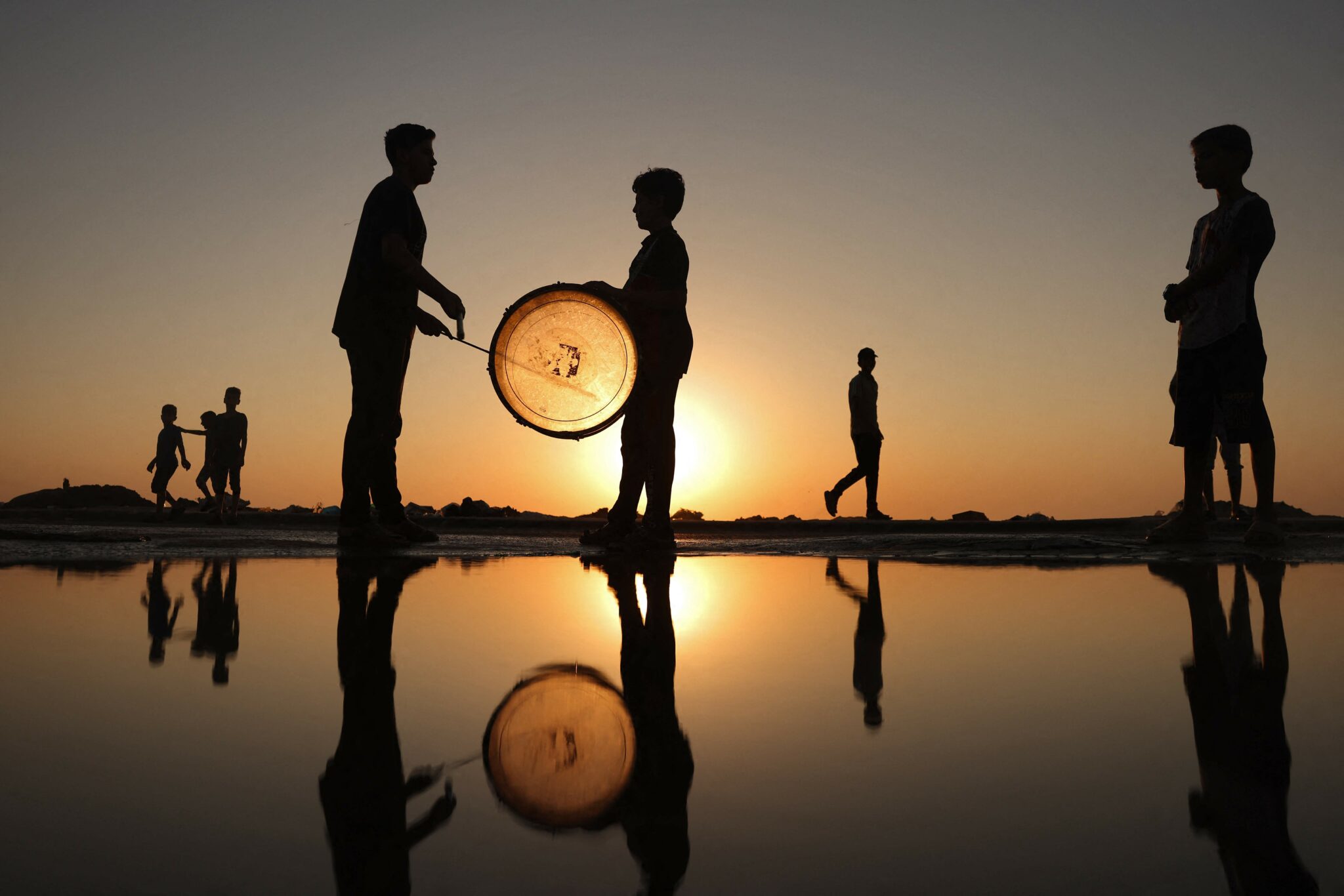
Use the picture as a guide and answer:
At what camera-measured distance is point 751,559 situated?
5.47 meters

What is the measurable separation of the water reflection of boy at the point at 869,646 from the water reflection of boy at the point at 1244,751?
471 millimetres

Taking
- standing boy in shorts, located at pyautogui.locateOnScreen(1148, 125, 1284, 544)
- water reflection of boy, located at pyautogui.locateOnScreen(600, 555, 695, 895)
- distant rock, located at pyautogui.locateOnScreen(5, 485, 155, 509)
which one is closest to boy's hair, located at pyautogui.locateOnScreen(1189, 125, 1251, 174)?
standing boy in shorts, located at pyautogui.locateOnScreen(1148, 125, 1284, 544)

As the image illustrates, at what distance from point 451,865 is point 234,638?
1.63 m

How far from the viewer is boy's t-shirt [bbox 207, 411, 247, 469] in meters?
13.5

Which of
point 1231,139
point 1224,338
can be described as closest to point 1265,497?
point 1224,338

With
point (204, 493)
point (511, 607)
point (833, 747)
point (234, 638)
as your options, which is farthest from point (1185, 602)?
point (204, 493)

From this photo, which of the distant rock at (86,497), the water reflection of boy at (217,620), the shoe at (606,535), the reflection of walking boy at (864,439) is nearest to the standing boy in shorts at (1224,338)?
the shoe at (606,535)

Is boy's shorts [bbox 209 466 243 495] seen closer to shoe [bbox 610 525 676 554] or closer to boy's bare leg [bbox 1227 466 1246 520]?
shoe [bbox 610 525 676 554]

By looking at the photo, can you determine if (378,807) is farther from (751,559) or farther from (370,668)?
(751,559)

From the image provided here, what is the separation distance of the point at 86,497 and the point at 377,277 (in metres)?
16.7

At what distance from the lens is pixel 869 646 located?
93.4 inches

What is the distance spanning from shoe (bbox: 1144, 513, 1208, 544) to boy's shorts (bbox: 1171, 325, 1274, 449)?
0.45 m

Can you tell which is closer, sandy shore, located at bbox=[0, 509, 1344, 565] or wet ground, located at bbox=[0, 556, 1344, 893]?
wet ground, located at bbox=[0, 556, 1344, 893]

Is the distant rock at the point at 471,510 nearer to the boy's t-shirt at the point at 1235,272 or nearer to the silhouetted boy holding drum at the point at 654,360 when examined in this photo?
the silhouetted boy holding drum at the point at 654,360
